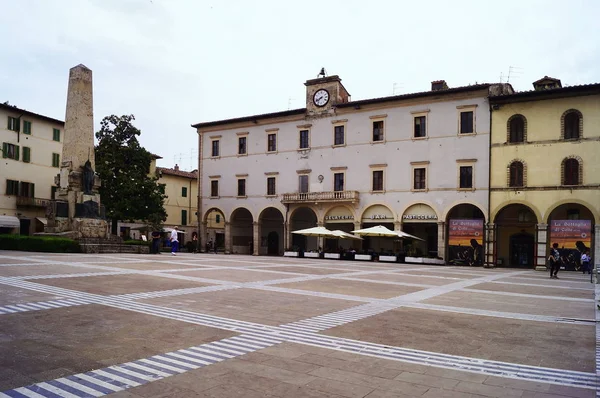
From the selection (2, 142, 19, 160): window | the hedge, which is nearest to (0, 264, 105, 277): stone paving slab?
the hedge

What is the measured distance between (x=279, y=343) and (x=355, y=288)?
24.9ft

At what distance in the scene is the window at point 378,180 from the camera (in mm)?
36906

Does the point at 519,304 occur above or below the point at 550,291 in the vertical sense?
above

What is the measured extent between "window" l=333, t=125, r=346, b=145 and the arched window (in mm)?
15466

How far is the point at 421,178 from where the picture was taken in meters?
35.4

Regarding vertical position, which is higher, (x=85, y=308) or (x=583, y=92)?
(x=583, y=92)

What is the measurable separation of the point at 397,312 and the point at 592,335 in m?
3.45

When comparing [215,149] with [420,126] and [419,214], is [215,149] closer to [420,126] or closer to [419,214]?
[420,126]

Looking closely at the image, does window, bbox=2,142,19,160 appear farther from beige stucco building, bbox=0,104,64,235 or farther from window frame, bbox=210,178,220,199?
window frame, bbox=210,178,220,199

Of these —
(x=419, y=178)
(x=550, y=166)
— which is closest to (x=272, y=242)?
(x=419, y=178)

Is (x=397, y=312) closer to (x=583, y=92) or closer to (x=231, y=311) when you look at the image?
(x=231, y=311)

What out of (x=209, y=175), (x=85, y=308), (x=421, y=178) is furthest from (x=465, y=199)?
(x=85, y=308)

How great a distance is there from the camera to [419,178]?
3544 centimetres

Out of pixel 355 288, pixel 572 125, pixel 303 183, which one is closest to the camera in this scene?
pixel 355 288
